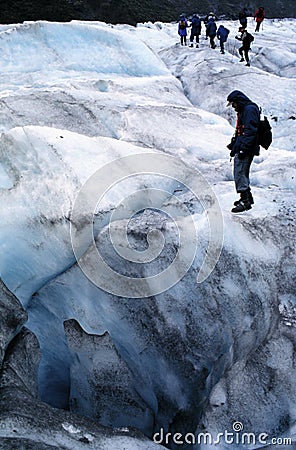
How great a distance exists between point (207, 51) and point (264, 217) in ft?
36.4

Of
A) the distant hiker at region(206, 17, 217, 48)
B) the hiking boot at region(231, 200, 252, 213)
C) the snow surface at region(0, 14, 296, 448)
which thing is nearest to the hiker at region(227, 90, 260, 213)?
the hiking boot at region(231, 200, 252, 213)

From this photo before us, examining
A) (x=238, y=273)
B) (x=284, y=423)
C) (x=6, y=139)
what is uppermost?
(x=6, y=139)

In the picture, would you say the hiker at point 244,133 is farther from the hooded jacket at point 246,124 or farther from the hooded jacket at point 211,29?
the hooded jacket at point 211,29

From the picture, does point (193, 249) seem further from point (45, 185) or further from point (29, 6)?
point (29, 6)

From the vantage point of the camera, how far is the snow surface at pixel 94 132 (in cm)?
479

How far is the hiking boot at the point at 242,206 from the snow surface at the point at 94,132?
0.12 metres

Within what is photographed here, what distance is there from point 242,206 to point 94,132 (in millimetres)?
3182

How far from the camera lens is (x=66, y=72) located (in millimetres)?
10391

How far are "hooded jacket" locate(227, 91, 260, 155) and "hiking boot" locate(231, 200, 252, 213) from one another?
63 cm

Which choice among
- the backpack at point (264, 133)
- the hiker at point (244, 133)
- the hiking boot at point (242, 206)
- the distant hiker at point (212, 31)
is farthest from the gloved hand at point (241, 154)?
the distant hiker at point (212, 31)

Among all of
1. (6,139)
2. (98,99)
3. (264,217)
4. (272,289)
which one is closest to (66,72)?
(98,99)

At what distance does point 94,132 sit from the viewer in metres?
7.61

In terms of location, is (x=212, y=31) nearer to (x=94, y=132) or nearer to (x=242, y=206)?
(x=94, y=132)

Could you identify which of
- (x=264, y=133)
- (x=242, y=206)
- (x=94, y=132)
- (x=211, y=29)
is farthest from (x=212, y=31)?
(x=242, y=206)
